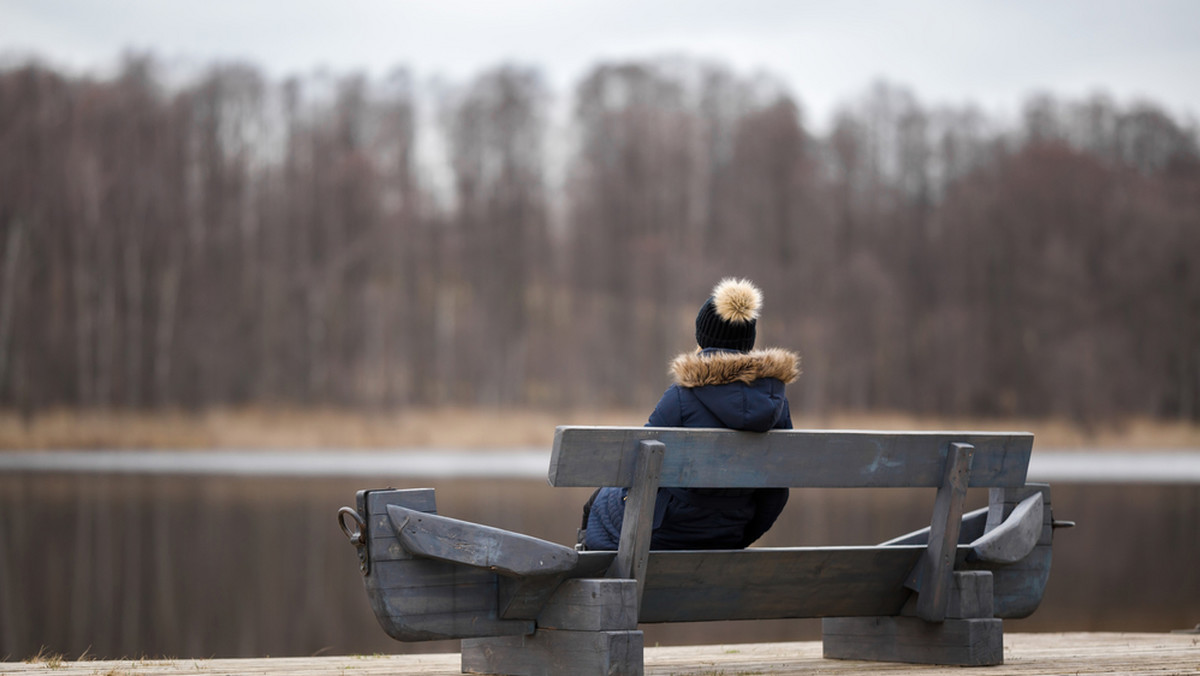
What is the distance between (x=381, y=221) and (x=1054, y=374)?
18.0 meters

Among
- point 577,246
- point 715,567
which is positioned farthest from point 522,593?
point 577,246

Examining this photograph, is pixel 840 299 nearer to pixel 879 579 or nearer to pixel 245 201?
pixel 245 201

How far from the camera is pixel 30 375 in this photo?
33.0 meters

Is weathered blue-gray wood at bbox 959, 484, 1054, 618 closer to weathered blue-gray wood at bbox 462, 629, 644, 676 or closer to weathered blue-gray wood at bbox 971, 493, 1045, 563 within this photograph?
weathered blue-gray wood at bbox 971, 493, 1045, 563

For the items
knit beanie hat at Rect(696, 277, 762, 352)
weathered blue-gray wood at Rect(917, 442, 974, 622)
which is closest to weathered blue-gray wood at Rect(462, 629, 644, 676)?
knit beanie hat at Rect(696, 277, 762, 352)

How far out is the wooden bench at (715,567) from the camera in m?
3.78

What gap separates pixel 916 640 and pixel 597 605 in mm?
1260

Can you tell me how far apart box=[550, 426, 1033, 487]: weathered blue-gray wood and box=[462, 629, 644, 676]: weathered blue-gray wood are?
0.43 m

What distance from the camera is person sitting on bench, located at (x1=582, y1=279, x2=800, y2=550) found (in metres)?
4.12

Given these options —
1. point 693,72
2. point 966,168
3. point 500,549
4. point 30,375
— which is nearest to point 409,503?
point 500,549

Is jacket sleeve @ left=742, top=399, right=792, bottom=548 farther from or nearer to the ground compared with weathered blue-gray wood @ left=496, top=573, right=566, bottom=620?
farther from the ground

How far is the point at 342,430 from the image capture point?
3222 centimetres

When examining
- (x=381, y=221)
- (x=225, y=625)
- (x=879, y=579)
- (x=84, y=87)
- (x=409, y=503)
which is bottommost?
(x=225, y=625)

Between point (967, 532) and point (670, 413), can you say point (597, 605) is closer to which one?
point (670, 413)
